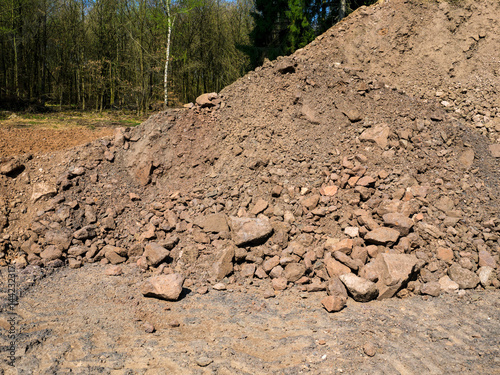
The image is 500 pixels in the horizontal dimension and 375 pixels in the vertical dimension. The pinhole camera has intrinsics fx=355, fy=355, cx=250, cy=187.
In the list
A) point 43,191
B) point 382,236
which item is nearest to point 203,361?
point 382,236

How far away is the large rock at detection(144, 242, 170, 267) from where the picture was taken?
482cm

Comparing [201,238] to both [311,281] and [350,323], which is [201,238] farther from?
[350,323]

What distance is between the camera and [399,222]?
15.4 feet

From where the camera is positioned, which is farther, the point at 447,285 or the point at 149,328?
the point at 447,285

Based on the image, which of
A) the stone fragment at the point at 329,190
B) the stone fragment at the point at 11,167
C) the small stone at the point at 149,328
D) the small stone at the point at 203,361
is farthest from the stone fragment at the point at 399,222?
the stone fragment at the point at 11,167

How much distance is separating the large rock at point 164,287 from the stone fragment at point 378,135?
3741 millimetres

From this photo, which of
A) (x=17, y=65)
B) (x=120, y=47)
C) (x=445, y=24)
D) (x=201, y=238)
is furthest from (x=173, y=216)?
(x=17, y=65)

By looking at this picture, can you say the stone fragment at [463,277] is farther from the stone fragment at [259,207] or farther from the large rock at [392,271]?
the stone fragment at [259,207]

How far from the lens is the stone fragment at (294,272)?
440 cm

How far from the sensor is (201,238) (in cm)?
503

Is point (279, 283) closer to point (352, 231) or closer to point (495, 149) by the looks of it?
point (352, 231)

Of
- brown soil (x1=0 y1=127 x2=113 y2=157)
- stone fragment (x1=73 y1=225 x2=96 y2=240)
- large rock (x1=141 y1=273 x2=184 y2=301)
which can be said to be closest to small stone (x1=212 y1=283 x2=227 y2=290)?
large rock (x1=141 y1=273 x2=184 y2=301)

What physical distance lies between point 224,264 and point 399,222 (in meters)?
2.37

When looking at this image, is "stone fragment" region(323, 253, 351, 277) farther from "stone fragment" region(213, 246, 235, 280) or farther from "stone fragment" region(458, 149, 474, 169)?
"stone fragment" region(458, 149, 474, 169)
